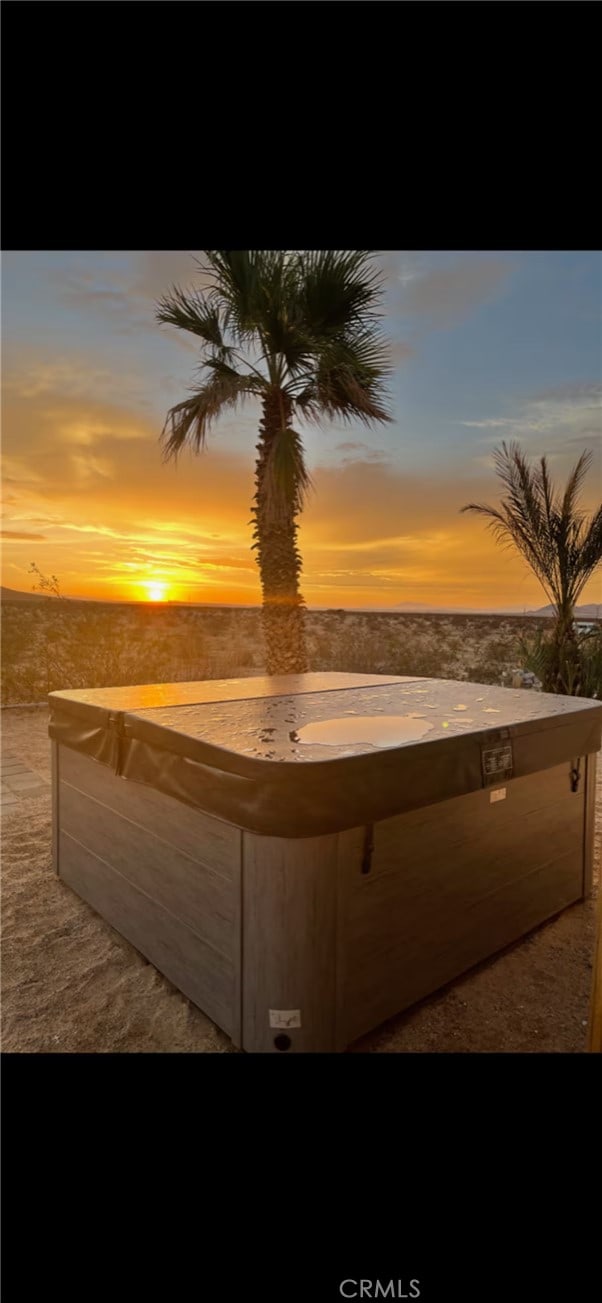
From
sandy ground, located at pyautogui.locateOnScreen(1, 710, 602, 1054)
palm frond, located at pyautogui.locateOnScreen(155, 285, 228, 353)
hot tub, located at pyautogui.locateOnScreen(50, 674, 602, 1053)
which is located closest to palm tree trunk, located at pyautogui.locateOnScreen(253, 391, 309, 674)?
palm frond, located at pyautogui.locateOnScreen(155, 285, 228, 353)

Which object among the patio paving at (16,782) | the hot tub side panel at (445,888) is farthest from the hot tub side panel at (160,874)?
the patio paving at (16,782)

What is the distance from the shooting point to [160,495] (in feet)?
18.0

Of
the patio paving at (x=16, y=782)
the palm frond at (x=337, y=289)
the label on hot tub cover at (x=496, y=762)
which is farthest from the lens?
the palm frond at (x=337, y=289)

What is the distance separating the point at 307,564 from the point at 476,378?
1945 millimetres

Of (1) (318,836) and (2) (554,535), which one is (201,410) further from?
(1) (318,836)

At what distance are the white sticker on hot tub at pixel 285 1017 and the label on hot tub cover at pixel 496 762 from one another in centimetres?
81

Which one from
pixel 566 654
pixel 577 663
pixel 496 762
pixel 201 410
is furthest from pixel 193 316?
pixel 496 762

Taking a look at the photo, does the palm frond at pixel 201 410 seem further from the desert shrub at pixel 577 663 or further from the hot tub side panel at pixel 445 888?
the hot tub side panel at pixel 445 888

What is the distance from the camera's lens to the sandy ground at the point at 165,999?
1.57 meters

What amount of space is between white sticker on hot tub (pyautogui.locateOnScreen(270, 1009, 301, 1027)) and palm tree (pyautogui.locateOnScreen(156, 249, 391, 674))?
12.3 feet

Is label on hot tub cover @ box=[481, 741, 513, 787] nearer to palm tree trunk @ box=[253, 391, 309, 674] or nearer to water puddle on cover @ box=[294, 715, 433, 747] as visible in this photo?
water puddle on cover @ box=[294, 715, 433, 747]
